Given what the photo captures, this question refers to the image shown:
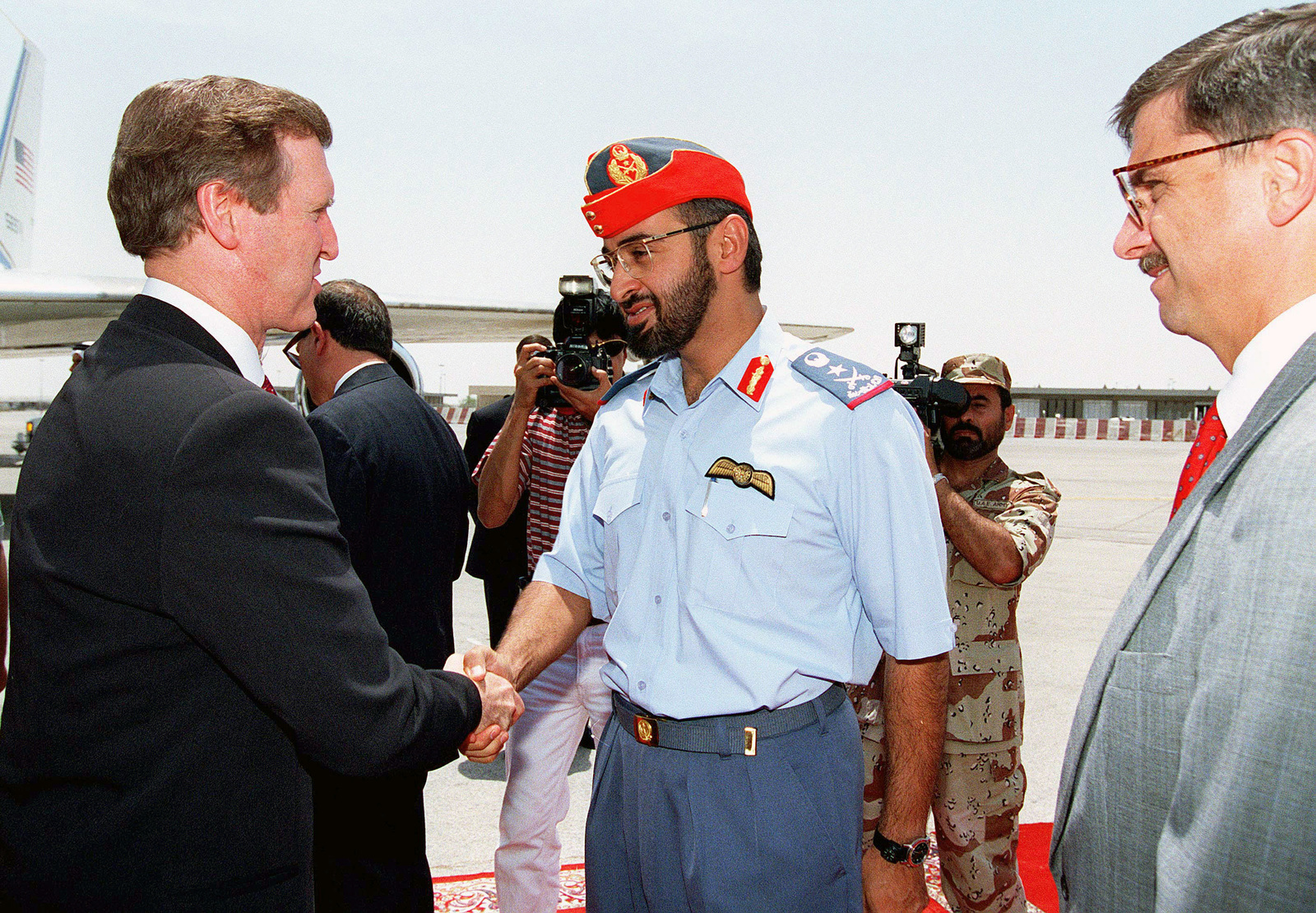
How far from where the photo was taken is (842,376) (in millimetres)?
2006

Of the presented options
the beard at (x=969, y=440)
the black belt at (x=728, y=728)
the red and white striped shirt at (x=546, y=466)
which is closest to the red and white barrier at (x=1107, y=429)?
the beard at (x=969, y=440)

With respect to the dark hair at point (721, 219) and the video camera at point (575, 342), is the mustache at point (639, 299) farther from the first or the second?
the video camera at point (575, 342)

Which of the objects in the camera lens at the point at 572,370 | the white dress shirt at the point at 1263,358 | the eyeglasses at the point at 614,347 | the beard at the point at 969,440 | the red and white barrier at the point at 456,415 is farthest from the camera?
the red and white barrier at the point at 456,415

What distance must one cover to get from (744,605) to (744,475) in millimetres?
273

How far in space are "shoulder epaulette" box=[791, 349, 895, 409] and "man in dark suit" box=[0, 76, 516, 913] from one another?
3.45 feet

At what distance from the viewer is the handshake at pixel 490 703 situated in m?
2.03

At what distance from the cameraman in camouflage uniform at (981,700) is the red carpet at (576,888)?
42cm

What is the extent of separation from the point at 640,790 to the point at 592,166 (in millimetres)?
1443

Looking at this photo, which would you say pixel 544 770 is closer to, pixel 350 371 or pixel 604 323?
pixel 350 371

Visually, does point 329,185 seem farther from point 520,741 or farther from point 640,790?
point 520,741

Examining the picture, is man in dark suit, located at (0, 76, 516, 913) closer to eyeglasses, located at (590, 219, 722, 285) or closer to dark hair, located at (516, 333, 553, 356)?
eyeglasses, located at (590, 219, 722, 285)

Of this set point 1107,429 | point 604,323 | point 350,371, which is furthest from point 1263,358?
point 1107,429

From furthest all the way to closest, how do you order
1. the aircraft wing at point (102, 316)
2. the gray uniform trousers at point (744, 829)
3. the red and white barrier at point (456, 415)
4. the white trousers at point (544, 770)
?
the red and white barrier at point (456, 415)
the aircraft wing at point (102, 316)
the white trousers at point (544, 770)
the gray uniform trousers at point (744, 829)

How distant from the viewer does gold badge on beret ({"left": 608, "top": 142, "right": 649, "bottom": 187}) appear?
2121 millimetres
